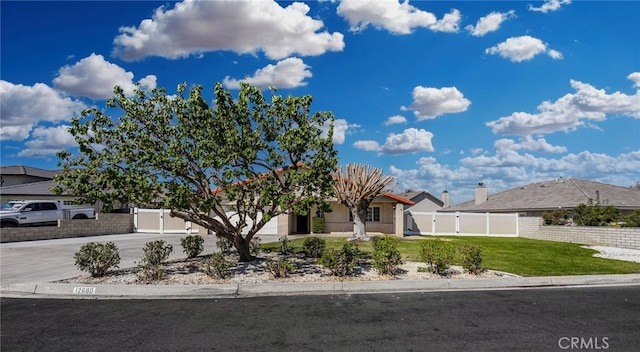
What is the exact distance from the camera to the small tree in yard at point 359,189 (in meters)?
22.6

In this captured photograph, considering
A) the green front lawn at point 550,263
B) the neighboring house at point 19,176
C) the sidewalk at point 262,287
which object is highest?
the neighboring house at point 19,176

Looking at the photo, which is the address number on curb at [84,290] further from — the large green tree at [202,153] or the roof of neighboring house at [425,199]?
the roof of neighboring house at [425,199]

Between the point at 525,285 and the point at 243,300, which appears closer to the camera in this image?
the point at 243,300

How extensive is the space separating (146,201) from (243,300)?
392 cm

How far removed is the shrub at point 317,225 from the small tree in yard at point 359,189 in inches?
298

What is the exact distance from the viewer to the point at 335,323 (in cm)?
705

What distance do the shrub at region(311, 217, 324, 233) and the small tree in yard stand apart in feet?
24.8

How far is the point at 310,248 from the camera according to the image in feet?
47.6

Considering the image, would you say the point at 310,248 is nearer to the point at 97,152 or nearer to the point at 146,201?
the point at 146,201

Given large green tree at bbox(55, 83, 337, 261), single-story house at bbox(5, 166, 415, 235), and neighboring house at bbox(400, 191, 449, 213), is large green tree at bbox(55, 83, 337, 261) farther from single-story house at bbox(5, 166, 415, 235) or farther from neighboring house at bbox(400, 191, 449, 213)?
neighboring house at bbox(400, 191, 449, 213)

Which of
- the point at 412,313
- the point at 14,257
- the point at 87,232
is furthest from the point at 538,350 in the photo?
the point at 87,232

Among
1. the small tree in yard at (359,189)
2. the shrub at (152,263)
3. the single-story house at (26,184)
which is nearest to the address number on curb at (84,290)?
the shrub at (152,263)

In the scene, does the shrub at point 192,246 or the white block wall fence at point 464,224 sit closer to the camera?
the shrub at point 192,246

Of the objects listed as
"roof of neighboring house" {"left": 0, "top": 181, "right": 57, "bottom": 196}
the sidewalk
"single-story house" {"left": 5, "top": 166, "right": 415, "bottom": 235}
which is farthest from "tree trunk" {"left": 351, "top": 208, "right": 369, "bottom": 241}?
"roof of neighboring house" {"left": 0, "top": 181, "right": 57, "bottom": 196}
